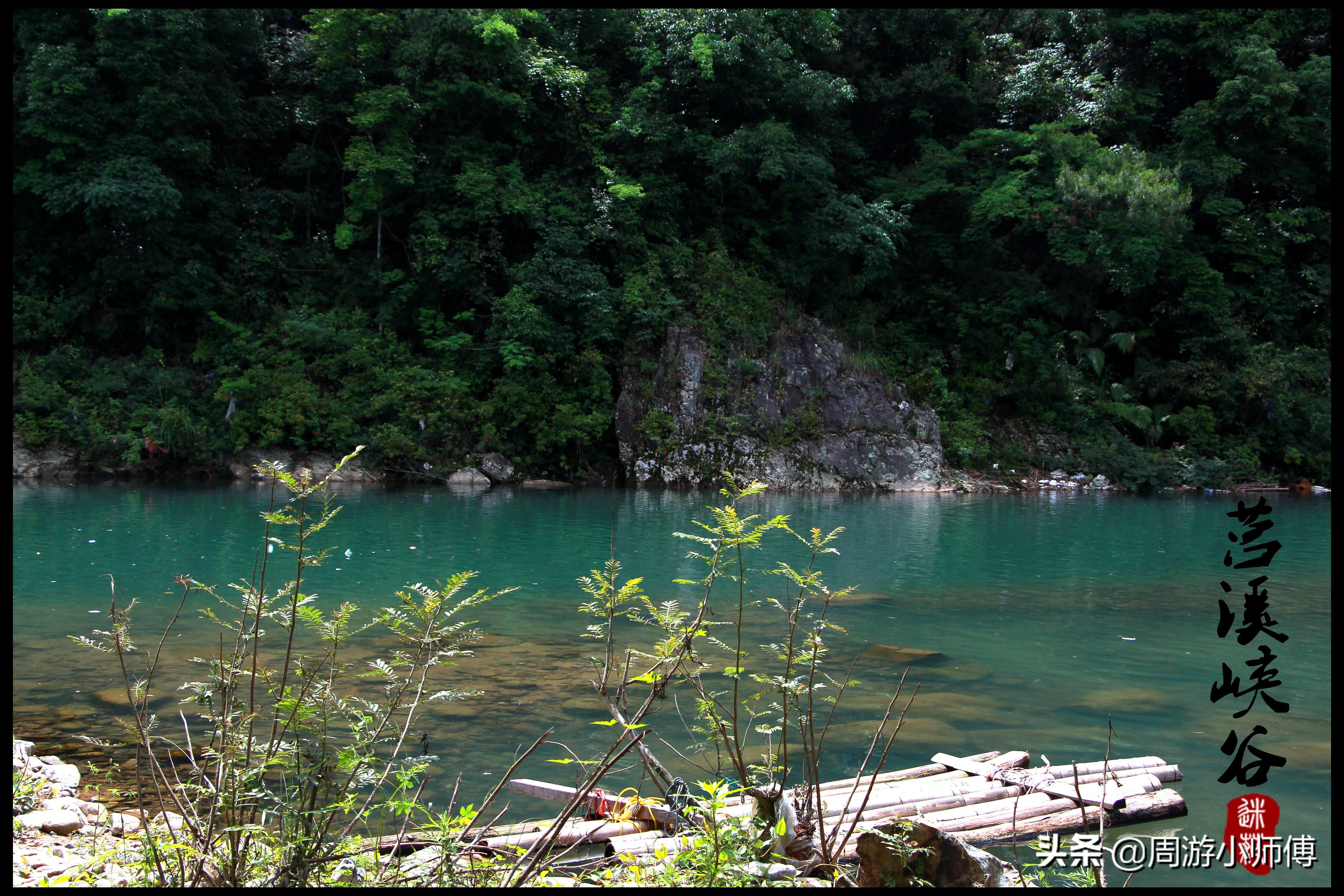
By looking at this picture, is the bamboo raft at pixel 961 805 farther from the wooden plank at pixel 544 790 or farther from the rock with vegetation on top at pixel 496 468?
the rock with vegetation on top at pixel 496 468

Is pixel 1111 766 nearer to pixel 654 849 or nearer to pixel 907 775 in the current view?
pixel 907 775

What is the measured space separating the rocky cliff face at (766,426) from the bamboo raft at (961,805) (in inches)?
593

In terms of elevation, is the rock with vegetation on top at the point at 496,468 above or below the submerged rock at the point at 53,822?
above

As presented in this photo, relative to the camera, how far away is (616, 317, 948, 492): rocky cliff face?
19.0 m

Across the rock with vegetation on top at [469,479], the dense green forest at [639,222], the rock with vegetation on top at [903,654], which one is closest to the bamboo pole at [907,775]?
the rock with vegetation on top at [903,654]

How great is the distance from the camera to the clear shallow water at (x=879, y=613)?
14.9 ft

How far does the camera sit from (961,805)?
3516mm

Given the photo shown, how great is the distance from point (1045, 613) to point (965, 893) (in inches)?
230

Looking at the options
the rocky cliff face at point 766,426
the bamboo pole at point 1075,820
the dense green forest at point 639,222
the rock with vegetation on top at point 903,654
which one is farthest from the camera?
the rocky cliff face at point 766,426

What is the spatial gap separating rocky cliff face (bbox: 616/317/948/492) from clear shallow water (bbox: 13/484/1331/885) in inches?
145

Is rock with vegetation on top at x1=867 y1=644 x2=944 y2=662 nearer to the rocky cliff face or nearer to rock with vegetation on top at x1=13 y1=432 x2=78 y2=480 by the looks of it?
the rocky cliff face

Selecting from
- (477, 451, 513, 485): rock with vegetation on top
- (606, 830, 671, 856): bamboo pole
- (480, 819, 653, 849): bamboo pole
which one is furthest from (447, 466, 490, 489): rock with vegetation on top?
(606, 830, 671, 856): bamboo pole

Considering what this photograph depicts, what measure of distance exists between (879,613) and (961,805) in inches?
164

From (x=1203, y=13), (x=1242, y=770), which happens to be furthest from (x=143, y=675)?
(x=1203, y=13)
